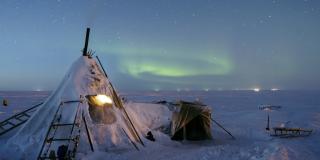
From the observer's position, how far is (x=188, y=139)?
20250mm

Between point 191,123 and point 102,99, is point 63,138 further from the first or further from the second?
point 191,123

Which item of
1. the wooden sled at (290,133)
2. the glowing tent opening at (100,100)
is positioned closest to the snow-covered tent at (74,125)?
the glowing tent opening at (100,100)

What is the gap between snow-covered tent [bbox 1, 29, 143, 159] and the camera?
46.0ft

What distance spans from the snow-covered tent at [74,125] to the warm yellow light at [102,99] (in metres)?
0.16

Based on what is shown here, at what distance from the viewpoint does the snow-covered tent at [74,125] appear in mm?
14016

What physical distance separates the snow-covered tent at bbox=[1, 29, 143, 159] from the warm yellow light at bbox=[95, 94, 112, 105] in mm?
162

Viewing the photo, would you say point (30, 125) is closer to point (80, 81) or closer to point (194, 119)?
point (80, 81)

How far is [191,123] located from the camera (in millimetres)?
20781

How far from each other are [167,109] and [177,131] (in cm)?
767

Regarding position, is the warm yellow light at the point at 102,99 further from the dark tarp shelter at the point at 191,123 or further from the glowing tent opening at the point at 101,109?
the dark tarp shelter at the point at 191,123

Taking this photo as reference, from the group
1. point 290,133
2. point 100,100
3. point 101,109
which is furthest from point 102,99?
point 290,133

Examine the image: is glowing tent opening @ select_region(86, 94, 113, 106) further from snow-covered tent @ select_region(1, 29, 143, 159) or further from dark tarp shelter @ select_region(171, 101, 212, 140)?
dark tarp shelter @ select_region(171, 101, 212, 140)

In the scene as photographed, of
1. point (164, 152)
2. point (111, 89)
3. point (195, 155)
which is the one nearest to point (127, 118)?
point (111, 89)

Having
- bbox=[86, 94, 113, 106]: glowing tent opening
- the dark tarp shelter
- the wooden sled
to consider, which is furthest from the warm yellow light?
the wooden sled
